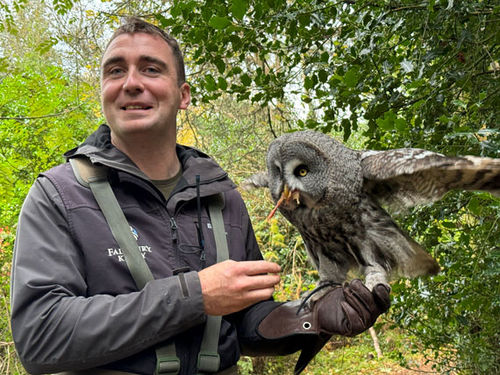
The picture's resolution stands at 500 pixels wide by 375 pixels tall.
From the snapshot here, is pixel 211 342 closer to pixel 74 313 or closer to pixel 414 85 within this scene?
pixel 74 313

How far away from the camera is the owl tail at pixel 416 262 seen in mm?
2009

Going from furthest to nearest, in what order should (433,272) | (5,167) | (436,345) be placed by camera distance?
(5,167) → (436,345) → (433,272)

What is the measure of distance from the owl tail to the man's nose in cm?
128

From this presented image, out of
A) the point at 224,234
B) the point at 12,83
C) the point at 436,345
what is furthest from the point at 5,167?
the point at 436,345

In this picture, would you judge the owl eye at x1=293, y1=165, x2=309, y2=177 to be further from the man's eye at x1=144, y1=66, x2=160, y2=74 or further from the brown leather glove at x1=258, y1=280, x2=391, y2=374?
the man's eye at x1=144, y1=66, x2=160, y2=74

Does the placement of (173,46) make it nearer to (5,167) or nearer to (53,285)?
(53,285)

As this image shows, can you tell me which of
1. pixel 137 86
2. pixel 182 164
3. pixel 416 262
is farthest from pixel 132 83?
pixel 416 262

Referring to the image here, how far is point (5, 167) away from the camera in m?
3.95

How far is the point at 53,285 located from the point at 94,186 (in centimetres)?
36

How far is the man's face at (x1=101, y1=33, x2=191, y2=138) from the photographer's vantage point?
1778 millimetres

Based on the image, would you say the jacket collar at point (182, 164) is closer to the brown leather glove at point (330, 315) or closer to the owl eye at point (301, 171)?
the owl eye at point (301, 171)

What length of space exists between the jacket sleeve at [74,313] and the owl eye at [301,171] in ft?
2.93

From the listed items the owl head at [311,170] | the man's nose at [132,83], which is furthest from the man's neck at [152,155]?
the owl head at [311,170]

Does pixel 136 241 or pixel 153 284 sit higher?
pixel 136 241
